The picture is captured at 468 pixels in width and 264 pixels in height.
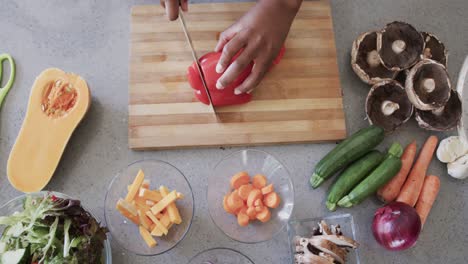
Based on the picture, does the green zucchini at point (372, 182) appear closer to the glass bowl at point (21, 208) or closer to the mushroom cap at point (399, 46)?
the mushroom cap at point (399, 46)

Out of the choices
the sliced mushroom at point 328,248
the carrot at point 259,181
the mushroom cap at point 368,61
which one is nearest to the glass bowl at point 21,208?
the carrot at point 259,181

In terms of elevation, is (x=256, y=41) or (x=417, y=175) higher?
(x=256, y=41)

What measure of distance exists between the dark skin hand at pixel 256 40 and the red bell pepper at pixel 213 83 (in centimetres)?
3

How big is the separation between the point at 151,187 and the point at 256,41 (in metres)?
0.55

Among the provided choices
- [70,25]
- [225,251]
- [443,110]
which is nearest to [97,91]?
[70,25]

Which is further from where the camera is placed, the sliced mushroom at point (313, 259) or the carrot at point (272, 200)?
the carrot at point (272, 200)

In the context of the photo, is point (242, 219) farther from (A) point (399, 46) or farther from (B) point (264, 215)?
(A) point (399, 46)

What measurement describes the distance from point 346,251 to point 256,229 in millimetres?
268

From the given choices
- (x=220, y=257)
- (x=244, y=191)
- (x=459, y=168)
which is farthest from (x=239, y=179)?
A: (x=459, y=168)

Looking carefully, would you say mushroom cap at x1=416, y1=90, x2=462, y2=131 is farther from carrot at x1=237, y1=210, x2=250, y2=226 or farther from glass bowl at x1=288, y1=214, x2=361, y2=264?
carrot at x1=237, y1=210, x2=250, y2=226

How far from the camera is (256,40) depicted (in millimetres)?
1252

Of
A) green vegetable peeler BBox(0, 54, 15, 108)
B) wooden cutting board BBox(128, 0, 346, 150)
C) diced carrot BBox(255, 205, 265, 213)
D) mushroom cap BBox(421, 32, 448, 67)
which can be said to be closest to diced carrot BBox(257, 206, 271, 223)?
diced carrot BBox(255, 205, 265, 213)

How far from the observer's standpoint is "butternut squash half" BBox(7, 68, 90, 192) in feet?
4.20

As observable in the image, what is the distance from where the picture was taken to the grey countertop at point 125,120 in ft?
4.33
